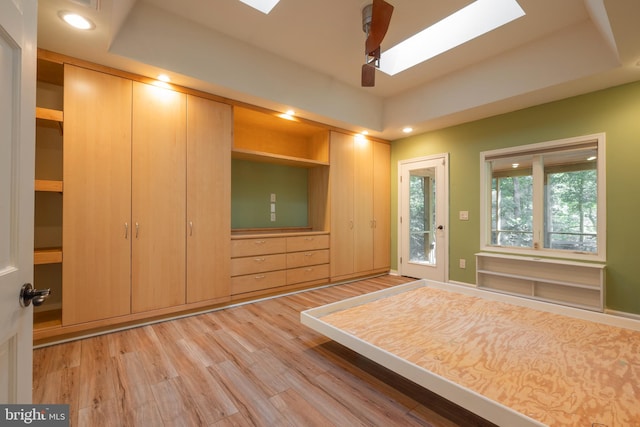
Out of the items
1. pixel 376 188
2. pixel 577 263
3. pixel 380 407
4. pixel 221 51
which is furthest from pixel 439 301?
pixel 221 51

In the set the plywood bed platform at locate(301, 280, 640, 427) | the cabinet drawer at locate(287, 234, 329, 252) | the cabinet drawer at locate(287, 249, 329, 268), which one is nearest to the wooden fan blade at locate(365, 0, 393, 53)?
the plywood bed platform at locate(301, 280, 640, 427)

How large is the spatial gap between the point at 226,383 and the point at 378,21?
107 inches

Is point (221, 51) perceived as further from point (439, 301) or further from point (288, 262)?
point (439, 301)

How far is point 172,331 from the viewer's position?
2.57 metres

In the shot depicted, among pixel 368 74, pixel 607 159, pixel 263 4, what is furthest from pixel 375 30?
pixel 607 159

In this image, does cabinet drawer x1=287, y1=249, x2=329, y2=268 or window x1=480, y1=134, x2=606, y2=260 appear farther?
cabinet drawer x1=287, y1=249, x2=329, y2=268

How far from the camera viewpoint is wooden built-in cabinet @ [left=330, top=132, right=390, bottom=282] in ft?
14.2

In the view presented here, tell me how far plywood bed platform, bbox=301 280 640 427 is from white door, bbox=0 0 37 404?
1630 millimetres

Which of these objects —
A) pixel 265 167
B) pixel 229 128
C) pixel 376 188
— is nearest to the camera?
pixel 229 128

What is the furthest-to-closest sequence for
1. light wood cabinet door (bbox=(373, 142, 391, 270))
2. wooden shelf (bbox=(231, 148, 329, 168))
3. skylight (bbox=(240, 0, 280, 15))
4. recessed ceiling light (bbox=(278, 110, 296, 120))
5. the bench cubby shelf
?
light wood cabinet door (bbox=(373, 142, 391, 270)) < recessed ceiling light (bbox=(278, 110, 296, 120)) < wooden shelf (bbox=(231, 148, 329, 168)) < the bench cubby shelf < skylight (bbox=(240, 0, 280, 15))

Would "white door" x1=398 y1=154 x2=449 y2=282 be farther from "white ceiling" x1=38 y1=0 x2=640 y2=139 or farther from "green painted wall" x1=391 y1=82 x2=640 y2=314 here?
"white ceiling" x1=38 y1=0 x2=640 y2=139

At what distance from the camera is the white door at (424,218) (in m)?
4.39

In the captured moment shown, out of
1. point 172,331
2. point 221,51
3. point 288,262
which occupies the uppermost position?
point 221,51

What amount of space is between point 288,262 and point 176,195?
1674 millimetres
